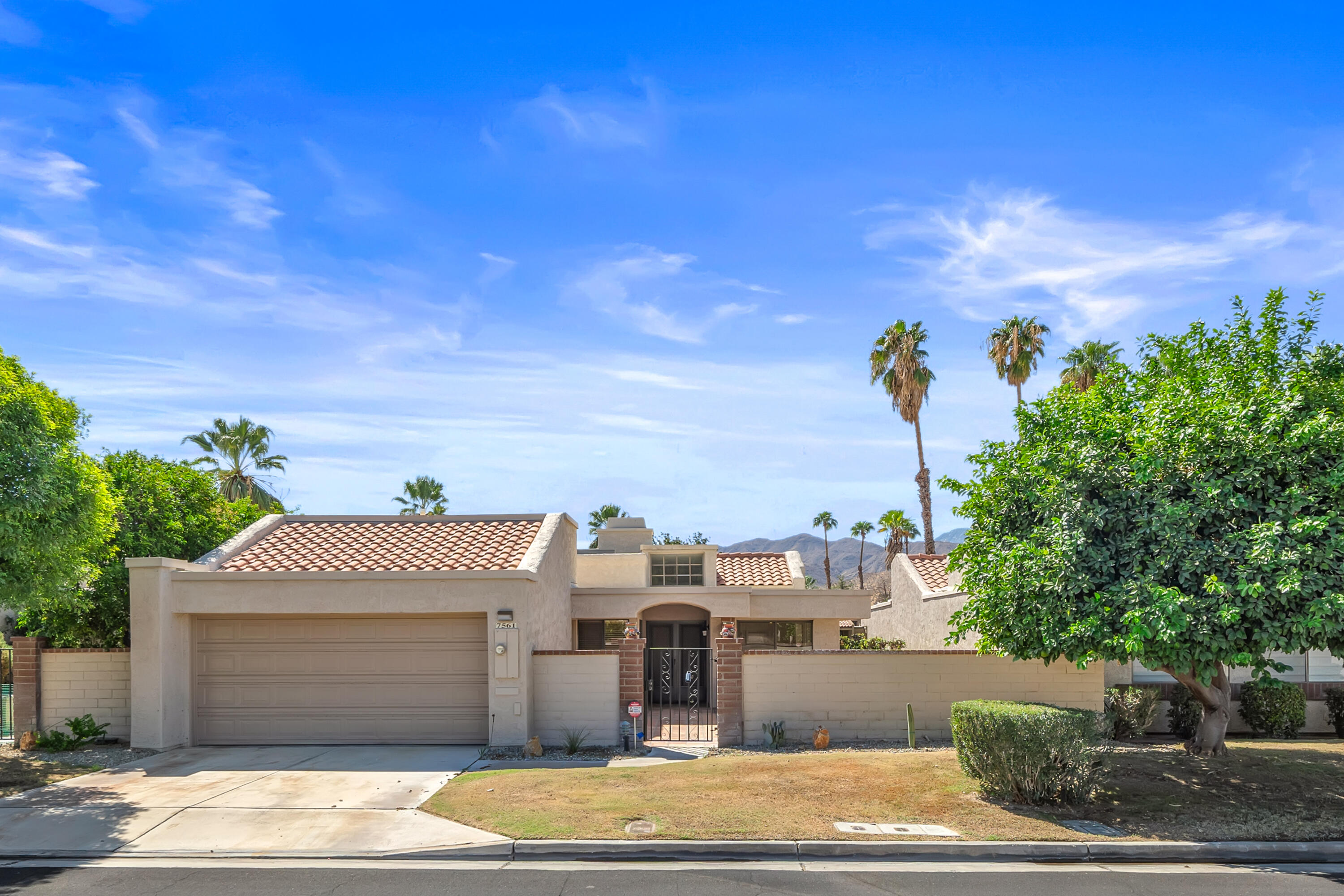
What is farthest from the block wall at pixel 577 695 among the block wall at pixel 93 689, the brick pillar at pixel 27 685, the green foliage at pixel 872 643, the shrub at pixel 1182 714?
the green foliage at pixel 872 643

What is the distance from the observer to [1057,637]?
11.6 meters

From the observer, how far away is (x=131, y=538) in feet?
57.6

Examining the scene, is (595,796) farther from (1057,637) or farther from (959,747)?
(1057,637)

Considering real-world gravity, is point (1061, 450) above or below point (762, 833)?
above

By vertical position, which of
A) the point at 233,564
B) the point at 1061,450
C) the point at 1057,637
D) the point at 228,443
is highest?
the point at 228,443

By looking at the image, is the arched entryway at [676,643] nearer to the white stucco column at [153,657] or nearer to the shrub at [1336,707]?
the white stucco column at [153,657]

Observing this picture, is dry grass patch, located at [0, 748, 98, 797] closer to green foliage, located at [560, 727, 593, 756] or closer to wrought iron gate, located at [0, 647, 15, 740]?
wrought iron gate, located at [0, 647, 15, 740]

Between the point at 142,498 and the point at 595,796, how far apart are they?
11934 mm

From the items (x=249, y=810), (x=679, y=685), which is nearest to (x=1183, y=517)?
(x=249, y=810)

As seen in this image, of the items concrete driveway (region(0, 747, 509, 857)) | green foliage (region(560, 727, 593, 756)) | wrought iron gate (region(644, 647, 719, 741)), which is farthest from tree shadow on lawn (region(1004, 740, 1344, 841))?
wrought iron gate (region(644, 647, 719, 741))

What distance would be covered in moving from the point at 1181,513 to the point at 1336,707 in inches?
397

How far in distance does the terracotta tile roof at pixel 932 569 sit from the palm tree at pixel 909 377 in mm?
12127

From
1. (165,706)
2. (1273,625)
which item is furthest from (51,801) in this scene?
(1273,625)

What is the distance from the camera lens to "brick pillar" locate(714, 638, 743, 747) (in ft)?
52.5
